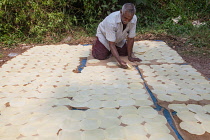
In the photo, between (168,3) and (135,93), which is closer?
(135,93)

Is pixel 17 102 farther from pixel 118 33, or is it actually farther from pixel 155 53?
pixel 155 53

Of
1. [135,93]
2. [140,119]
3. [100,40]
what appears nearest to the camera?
[140,119]

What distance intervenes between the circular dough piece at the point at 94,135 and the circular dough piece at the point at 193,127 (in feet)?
1.75

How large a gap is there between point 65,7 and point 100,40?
2.09 m

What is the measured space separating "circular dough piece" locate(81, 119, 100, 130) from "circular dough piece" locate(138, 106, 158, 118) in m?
0.34

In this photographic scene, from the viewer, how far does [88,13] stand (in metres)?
4.57

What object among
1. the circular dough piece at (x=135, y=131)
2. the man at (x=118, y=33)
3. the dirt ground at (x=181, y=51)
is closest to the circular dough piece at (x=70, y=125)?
the circular dough piece at (x=135, y=131)

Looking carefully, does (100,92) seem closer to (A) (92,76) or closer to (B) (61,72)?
(A) (92,76)

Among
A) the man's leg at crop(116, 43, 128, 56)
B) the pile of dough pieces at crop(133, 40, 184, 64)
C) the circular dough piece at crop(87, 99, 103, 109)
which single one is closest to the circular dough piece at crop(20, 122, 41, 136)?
the circular dough piece at crop(87, 99, 103, 109)

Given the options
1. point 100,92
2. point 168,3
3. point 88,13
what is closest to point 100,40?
point 100,92

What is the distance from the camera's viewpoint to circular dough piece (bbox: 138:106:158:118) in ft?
4.70

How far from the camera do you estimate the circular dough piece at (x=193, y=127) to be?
1.27m

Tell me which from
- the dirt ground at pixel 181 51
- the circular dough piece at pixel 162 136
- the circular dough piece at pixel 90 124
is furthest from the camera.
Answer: the dirt ground at pixel 181 51

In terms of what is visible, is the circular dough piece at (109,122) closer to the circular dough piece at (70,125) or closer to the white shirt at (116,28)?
the circular dough piece at (70,125)
